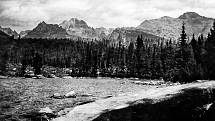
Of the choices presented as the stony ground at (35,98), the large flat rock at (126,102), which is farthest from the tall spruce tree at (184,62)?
the large flat rock at (126,102)

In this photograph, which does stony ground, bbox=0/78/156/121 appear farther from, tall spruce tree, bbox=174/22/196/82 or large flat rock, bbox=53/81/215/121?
tall spruce tree, bbox=174/22/196/82

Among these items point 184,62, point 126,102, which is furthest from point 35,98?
point 184,62

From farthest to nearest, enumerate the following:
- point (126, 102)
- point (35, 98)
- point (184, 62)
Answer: point (184, 62)
point (35, 98)
point (126, 102)

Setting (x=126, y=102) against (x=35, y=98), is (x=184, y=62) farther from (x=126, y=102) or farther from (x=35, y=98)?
(x=126, y=102)

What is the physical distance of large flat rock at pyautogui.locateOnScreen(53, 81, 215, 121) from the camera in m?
9.20

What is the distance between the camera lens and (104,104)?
991 cm

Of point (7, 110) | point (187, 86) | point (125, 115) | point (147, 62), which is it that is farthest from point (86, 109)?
point (147, 62)

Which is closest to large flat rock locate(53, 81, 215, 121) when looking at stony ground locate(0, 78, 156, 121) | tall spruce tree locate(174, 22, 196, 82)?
stony ground locate(0, 78, 156, 121)

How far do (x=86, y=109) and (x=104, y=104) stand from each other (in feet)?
2.40

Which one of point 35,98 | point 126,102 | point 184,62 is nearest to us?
point 126,102

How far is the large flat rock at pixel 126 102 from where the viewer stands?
9203 millimetres

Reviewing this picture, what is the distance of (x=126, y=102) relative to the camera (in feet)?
32.3

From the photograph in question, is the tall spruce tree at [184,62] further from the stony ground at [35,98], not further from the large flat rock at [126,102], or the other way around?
the large flat rock at [126,102]

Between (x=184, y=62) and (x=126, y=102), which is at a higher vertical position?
(x=184, y=62)
